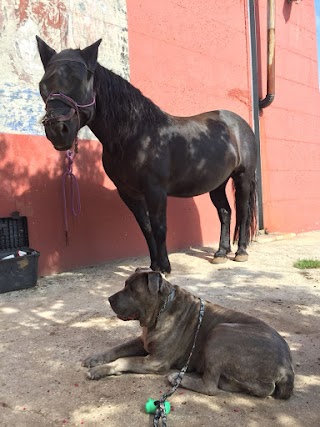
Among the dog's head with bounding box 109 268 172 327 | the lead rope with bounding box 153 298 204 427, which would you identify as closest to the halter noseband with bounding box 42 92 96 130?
the dog's head with bounding box 109 268 172 327

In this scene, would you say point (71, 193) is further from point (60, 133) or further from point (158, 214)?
point (60, 133)

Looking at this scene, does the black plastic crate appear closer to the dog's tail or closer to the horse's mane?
the horse's mane

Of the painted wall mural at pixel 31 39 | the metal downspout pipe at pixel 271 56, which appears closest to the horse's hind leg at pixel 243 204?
the painted wall mural at pixel 31 39

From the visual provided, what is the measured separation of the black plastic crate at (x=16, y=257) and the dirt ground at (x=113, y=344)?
157mm

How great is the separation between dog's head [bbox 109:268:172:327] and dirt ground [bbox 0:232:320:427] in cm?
40

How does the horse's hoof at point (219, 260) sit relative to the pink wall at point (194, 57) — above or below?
below

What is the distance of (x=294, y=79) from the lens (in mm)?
11047

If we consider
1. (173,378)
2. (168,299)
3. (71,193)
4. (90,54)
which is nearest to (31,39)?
(90,54)

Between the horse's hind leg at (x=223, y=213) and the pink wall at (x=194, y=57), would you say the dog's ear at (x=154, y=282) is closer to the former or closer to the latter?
the horse's hind leg at (x=223, y=213)

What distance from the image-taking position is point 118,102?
490cm

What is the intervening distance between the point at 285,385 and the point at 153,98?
5.77 meters

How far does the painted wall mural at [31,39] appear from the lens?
550cm

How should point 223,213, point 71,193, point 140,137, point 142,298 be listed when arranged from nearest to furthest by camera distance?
point 142,298
point 140,137
point 71,193
point 223,213

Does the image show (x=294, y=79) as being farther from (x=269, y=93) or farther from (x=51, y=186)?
(x=51, y=186)
